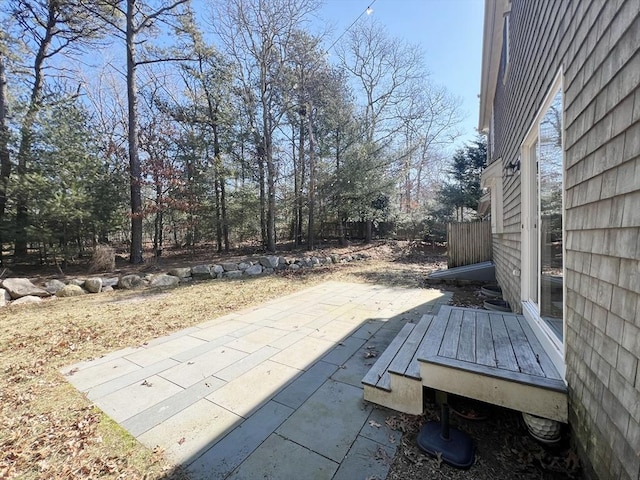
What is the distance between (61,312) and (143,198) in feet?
20.5

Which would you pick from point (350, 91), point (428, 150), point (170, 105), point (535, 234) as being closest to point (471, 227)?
point (535, 234)

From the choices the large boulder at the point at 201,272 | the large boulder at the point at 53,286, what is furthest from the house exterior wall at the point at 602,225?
the large boulder at the point at 53,286

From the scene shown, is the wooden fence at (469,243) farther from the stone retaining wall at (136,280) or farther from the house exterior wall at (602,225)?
the house exterior wall at (602,225)

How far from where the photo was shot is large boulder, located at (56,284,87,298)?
5844 millimetres

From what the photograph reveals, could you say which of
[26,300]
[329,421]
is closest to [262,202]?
[26,300]

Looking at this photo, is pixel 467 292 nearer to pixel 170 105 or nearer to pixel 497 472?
pixel 497 472

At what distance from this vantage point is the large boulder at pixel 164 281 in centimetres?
672

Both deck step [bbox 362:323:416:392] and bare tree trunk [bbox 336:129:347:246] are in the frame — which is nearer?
deck step [bbox 362:323:416:392]

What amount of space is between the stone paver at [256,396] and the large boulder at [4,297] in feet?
12.5

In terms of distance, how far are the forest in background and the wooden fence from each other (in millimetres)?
5730

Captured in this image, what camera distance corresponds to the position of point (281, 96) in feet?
38.5

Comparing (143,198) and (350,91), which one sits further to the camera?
(350,91)

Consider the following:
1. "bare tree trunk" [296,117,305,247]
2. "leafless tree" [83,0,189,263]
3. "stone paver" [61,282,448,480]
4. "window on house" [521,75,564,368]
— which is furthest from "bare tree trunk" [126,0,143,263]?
"window on house" [521,75,564,368]

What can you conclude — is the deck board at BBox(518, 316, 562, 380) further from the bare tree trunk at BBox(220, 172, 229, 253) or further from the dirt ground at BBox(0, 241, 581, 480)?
the bare tree trunk at BBox(220, 172, 229, 253)
